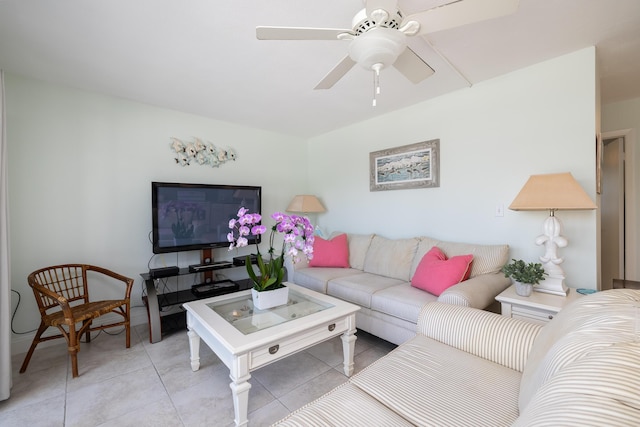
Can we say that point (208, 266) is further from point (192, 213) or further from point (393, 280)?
point (393, 280)

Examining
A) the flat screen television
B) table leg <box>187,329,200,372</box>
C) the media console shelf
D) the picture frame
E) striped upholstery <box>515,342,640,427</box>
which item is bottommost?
table leg <box>187,329,200,372</box>

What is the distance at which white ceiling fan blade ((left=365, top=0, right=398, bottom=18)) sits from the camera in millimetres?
1114

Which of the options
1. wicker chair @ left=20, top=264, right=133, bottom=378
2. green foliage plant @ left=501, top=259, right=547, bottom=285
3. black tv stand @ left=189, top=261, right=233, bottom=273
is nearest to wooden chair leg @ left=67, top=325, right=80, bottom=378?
wicker chair @ left=20, top=264, right=133, bottom=378

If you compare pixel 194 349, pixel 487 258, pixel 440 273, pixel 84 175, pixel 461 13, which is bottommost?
pixel 194 349

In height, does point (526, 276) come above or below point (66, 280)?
above

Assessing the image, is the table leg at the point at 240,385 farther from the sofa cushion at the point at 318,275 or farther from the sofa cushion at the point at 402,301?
the sofa cushion at the point at 318,275

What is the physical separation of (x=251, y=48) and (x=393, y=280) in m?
2.34

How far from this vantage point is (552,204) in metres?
1.78

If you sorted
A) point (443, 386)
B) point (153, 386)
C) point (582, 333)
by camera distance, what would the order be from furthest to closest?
point (153, 386) → point (443, 386) → point (582, 333)

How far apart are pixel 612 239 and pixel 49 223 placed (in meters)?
5.87

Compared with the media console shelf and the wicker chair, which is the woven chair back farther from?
the media console shelf

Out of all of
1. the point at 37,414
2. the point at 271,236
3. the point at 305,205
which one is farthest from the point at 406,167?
the point at 37,414

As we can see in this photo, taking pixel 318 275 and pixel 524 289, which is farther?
pixel 318 275

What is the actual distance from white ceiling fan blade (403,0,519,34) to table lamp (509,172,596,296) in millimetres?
1228
